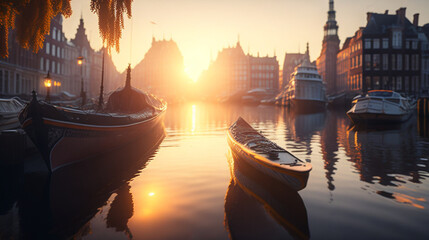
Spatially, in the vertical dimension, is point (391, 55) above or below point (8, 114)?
above

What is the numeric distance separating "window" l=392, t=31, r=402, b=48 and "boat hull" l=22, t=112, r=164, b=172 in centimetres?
7328

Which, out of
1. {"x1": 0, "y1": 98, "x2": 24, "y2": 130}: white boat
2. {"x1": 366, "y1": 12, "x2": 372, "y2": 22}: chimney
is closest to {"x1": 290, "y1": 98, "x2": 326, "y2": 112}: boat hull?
{"x1": 366, "y1": 12, "x2": 372, "y2": 22}: chimney

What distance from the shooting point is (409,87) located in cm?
6738

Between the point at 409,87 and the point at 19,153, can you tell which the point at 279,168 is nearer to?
the point at 19,153

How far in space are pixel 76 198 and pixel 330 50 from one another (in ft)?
330

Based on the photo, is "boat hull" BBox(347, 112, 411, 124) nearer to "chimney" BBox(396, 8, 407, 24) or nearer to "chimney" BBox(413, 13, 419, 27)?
"chimney" BBox(396, 8, 407, 24)

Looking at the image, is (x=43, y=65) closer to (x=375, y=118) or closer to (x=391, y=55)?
(x=375, y=118)

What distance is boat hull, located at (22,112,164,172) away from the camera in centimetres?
1031

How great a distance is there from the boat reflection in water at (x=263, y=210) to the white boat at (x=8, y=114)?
53.8ft

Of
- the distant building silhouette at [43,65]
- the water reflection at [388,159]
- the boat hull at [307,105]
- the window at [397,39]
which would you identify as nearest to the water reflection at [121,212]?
the water reflection at [388,159]

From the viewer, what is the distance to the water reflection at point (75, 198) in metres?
6.22

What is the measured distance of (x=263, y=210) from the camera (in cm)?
719

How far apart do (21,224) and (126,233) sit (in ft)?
8.47

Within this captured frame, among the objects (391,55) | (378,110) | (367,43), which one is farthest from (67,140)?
(391,55)
